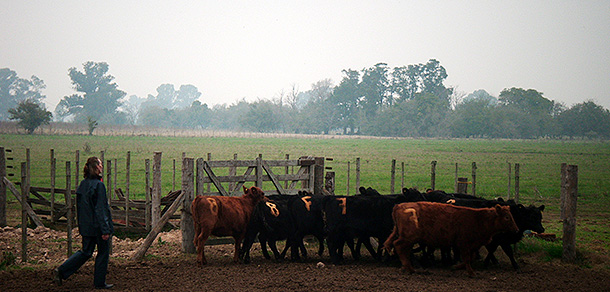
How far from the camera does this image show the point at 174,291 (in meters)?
7.10

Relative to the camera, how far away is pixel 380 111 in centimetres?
10438

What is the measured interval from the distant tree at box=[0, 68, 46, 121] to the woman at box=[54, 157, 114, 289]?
448 ft

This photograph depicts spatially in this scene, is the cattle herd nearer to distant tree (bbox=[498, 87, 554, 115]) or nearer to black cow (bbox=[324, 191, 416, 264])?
black cow (bbox=[324, 191, 416, 264])

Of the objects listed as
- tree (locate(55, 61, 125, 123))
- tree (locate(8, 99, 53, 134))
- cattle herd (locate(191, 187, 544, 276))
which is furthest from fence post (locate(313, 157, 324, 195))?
tree (locate(55, 61, 125, 123))

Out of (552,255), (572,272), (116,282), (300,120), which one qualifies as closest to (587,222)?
(552,255)

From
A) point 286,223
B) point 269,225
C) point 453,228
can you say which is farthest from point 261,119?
point 453,228

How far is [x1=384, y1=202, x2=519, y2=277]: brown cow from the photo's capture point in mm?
8430

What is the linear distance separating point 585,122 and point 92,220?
105110 millimetres

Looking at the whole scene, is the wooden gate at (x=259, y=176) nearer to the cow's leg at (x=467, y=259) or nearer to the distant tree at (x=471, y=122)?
the cow's leg at (x=467, y=259)

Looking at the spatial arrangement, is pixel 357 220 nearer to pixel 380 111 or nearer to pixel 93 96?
pixel 380 111

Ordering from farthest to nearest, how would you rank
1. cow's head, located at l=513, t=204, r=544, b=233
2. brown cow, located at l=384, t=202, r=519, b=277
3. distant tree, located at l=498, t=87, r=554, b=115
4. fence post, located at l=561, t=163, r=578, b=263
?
distant tree, located at l=498, t=87, r=554, b=115 → fence post, located at l=561, t=163, r=578, b=263 → cow's head, located at l=513, t=204, r=544, b=233 → brown cow, located at l=384, t=202, r=519, b=277

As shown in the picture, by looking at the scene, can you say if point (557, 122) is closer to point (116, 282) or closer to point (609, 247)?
point (609, 247)

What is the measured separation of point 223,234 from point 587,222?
11.2 meters

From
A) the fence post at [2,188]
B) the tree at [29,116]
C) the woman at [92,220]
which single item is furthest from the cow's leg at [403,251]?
the tree at [29,116]
